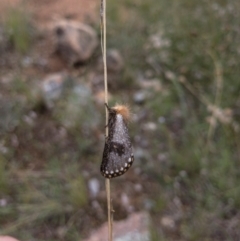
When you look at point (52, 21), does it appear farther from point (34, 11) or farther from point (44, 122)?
point (44, 122)

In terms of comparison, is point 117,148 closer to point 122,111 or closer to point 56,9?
point 122,111

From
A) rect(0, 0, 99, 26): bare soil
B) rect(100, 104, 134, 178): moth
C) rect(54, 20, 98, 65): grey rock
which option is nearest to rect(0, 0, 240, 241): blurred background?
rect(54, 20, 98, 65): grey rock

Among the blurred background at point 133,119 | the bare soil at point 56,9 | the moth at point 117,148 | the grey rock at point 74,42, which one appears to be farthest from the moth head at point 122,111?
the bare soil at point 56,9

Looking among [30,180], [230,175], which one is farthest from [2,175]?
[230,175]

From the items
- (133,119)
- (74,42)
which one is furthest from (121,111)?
(74,42)

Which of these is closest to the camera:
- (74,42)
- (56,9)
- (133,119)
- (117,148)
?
(117,148)
